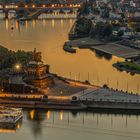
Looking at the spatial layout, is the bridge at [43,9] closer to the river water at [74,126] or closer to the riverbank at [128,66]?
the riverbank at [128,66]

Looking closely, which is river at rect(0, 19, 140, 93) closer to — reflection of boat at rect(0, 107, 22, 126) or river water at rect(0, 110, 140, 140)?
river water at rect(0, 110, 140, 140)

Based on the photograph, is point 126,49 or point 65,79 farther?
point 126,49

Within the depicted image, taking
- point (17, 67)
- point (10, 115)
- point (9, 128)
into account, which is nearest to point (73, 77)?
point (17, 67)

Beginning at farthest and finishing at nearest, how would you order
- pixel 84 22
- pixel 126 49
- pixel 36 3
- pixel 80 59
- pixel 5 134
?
pixel 36 3 < pixel 84 22 < pixel 126 49 < pixel 80 59 < pixel 5 134

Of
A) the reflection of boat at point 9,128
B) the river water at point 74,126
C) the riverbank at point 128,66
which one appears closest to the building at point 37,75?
the river water at point 74,126

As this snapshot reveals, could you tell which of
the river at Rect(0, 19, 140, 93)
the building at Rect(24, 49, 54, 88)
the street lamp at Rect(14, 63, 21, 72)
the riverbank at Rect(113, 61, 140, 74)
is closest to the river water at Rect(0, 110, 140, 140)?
the building at Rect(24, 49, 54, 88)

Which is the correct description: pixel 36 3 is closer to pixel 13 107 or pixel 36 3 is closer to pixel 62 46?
pixel 62 46

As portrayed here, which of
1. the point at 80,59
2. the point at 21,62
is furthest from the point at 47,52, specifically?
the point at 21,62
